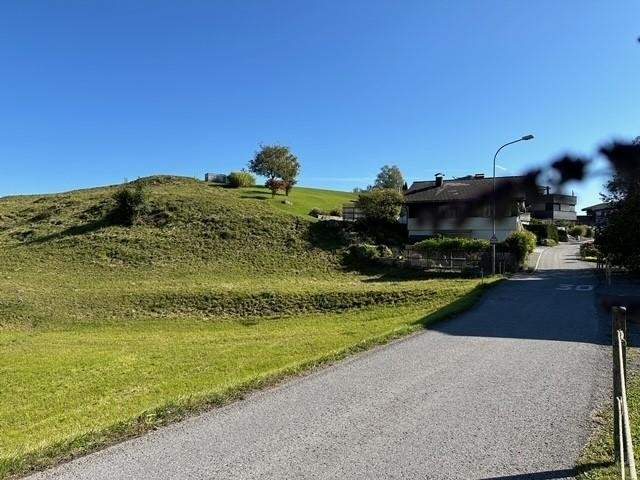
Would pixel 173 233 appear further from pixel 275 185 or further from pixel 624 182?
pixel 624 182

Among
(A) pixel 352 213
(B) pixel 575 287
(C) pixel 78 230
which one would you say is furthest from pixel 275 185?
(B) pixel 575 287

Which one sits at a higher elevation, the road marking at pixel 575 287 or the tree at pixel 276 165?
the tree at pixel 276 165

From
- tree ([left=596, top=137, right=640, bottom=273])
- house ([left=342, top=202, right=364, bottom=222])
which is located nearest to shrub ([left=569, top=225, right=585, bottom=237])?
tree ([left=596, top=137, right=640, bottom=273])

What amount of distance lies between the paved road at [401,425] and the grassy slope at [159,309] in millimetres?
837

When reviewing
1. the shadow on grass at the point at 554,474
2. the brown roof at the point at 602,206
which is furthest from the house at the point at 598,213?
the shadow on grass at the point at 554,474

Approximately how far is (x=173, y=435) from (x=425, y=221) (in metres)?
5.42

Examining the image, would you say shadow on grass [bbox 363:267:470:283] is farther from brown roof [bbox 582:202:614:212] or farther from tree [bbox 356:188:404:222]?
brown roof [bbox 582:202:614:212]

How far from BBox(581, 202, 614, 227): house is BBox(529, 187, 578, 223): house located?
8.8 inches

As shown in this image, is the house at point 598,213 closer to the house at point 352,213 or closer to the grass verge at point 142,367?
the grass verge at point 142,367

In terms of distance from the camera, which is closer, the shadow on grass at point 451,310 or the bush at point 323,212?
the shadow on grass at point 451,310

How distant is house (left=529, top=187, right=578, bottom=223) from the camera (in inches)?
69.2

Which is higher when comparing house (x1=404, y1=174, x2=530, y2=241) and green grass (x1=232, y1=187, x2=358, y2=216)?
green grass (x1=232, y1=187, x2=358, y2=216)

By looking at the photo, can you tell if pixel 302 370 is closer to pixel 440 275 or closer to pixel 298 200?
pixel 440 275

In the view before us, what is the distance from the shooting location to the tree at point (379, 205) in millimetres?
51188
